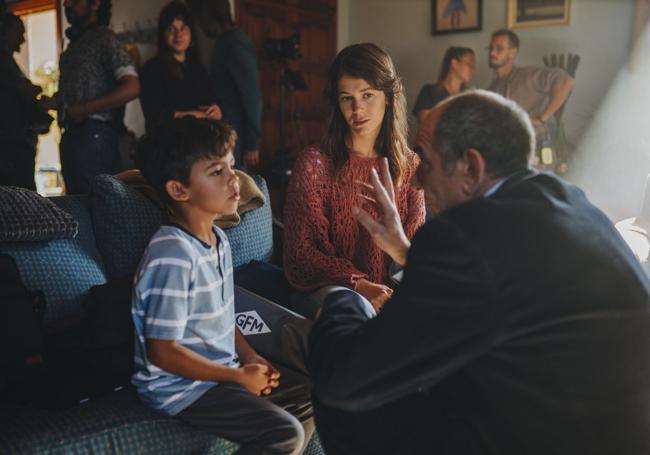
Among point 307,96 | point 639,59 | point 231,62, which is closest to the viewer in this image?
point 231,62

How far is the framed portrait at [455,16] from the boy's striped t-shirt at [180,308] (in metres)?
4.59

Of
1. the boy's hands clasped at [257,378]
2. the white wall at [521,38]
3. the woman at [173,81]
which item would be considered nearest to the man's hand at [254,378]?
the boy's hands clasped at [257,378]

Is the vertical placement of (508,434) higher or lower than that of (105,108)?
lower

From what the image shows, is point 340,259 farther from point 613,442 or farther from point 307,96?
point 307,96

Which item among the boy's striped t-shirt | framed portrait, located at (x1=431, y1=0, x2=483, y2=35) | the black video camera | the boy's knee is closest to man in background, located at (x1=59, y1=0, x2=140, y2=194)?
the boy's striped t-shirt

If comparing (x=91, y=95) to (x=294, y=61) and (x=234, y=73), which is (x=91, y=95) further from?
(x=294, y=61)

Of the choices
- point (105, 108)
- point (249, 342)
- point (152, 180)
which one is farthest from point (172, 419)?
point (105, 108)

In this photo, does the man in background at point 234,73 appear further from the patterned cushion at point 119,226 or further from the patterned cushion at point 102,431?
the patterned cushion at point 102,431

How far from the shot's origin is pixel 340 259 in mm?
1806

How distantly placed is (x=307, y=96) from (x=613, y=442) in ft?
16.0

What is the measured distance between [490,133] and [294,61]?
182 inches

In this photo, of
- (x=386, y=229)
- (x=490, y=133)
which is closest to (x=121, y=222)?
(x=386, y=229)

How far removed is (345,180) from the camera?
189cm

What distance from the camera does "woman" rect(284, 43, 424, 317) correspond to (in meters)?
1.83
